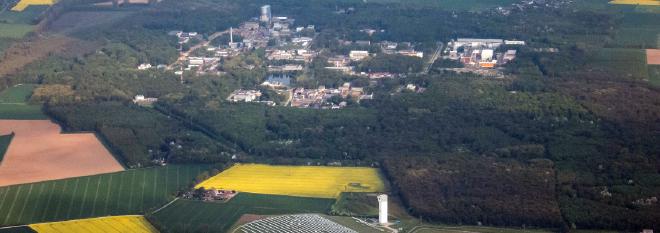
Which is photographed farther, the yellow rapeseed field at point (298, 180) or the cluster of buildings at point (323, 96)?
the cluster of buildings at point (323, 96)

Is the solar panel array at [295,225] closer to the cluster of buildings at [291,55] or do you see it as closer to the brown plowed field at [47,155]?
the brown plowed field at [47,155]

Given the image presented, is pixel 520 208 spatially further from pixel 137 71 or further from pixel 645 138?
pixel 137 71

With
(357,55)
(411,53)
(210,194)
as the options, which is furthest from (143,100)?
(411,53)

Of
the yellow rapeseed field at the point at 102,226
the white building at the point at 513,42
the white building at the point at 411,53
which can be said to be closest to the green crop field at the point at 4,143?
the yellow rapeseed field at the point at 102,226

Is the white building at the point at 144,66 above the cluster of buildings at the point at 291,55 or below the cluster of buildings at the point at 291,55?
above

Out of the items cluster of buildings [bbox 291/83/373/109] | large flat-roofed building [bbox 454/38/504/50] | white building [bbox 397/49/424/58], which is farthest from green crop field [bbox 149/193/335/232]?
large flat-roofed building [bbox 454/38/504/50]

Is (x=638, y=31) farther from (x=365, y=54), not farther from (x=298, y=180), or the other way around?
(x=298, y=180)

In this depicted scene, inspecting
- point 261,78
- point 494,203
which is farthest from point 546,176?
point 261,78

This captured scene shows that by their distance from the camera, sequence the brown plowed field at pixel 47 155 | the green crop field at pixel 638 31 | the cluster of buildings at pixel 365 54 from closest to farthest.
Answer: the brown plowed field at pixel 47 155 → the cluster of buildings at pixel 365 54 → the green crop field at pixel 638 31
